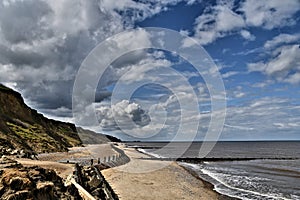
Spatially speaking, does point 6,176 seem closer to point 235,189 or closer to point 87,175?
point 87,175

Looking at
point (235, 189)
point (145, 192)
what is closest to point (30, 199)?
point (145, 192)

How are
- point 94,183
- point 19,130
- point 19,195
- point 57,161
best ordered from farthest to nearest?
1. point 19,130
2. point 57,161
3. point 94,183
4. point 19,195

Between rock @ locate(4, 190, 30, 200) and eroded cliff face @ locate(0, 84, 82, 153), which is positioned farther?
eroded cliff face @ locate(0, 84, 82, 153)

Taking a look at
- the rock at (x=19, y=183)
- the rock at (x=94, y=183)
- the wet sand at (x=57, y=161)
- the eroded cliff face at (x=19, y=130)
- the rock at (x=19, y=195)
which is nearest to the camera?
the rock at (x=19, y=195)

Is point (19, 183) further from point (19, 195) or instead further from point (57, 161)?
point (57, 161)

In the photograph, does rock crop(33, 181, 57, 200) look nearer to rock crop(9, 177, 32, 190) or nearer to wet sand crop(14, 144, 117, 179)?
rock crop(9, 177, 32, 190)

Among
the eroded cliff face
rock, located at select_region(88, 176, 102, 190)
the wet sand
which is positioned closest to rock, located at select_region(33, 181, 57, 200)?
rock, located at select_region(88, 176, 102, 190)

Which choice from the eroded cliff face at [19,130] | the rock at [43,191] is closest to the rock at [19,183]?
the rock at [43,191]

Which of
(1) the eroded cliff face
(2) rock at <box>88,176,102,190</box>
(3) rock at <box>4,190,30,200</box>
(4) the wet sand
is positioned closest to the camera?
(3) rock at <box>4,190,30,200</box>

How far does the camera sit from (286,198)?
25547 mm

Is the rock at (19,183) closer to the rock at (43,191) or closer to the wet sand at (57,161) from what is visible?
the rock at (43,191)

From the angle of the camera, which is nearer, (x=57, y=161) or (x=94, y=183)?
(x=94, y=183)

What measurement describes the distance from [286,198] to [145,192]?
1252 cm

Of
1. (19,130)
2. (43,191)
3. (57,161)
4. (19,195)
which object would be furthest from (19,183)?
(19,130)
